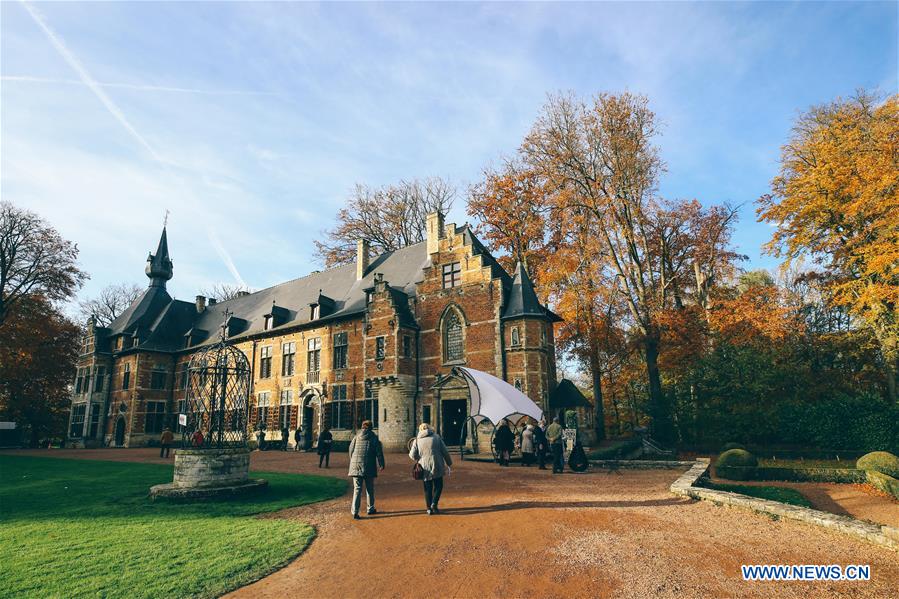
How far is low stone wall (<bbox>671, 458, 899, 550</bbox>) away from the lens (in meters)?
6.44

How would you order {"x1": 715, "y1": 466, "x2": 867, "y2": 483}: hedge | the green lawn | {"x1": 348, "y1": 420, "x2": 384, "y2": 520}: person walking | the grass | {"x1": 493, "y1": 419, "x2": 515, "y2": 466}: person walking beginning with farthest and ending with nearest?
1. {"x1": 493, "y1": 419, "x2": 515, "y2": 466}: person walking
2. {"x1": 715, "y1": 466, "x2": 867, "y2": 483}: hedge
3. the grass
4. {"x1": 348, "y1": 420, "x2": 384, "y2": 520}: person walking
5. the green lawn

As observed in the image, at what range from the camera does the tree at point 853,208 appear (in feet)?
65.5

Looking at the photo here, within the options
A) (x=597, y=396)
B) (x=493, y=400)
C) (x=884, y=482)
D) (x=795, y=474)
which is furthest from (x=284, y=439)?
(x=884, y=482)

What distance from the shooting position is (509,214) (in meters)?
30.7

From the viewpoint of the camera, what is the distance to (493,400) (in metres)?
17.7

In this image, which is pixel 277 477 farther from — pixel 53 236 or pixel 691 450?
pixel 53 236

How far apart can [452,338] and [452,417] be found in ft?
13.1

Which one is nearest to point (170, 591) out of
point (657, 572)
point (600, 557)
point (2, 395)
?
point (600, 557)

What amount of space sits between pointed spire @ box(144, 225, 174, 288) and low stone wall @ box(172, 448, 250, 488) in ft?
112

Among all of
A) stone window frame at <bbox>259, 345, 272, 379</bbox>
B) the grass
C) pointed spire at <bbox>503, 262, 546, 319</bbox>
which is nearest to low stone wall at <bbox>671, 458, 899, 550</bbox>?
the grass

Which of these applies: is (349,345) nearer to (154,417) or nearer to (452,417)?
(452,417)

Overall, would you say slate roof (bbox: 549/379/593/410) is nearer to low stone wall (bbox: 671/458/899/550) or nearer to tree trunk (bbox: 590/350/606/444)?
tree trunk (bbox: 590/350/606/444)

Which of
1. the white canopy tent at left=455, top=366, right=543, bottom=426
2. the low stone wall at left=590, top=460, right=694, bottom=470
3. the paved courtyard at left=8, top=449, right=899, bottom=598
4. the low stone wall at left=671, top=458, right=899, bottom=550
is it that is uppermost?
the white canopy tent at left=455, top=366, right=543, bottom=426

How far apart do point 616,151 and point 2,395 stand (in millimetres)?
47303
